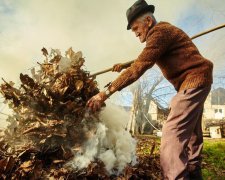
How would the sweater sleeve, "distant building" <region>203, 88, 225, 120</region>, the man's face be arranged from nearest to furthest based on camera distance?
the sweater sleeve
the man's face
"distant building" <region>203, 88, 225, 120</region>

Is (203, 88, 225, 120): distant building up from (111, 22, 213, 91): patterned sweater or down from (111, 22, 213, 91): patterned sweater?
up

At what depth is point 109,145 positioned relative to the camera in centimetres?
390

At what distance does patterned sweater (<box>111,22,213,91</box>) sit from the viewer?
3385 millimetres

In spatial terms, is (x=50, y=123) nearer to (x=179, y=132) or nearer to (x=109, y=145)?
(x=109, y=145)

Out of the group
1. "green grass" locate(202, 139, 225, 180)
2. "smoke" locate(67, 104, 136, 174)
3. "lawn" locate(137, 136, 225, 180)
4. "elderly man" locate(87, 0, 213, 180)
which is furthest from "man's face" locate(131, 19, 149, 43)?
"green grass" locate(202, 139, 225, 180)

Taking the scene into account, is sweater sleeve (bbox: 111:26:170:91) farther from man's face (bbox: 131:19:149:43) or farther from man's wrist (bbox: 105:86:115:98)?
man's face (bbox: 131:19:149:43)

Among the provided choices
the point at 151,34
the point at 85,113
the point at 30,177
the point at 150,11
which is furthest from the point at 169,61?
the point at 30,177

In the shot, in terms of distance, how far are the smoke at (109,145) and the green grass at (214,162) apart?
2361mm

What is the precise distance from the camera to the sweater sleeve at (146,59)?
3363mm

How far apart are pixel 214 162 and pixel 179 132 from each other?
4143 millimetres

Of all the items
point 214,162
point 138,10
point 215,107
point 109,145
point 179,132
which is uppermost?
point 215,107

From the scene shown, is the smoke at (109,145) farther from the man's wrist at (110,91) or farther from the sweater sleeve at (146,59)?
the sweater sleeve at (146,59)

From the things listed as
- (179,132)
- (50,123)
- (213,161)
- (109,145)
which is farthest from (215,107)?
(50,123)

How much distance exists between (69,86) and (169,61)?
1315 millimetres
